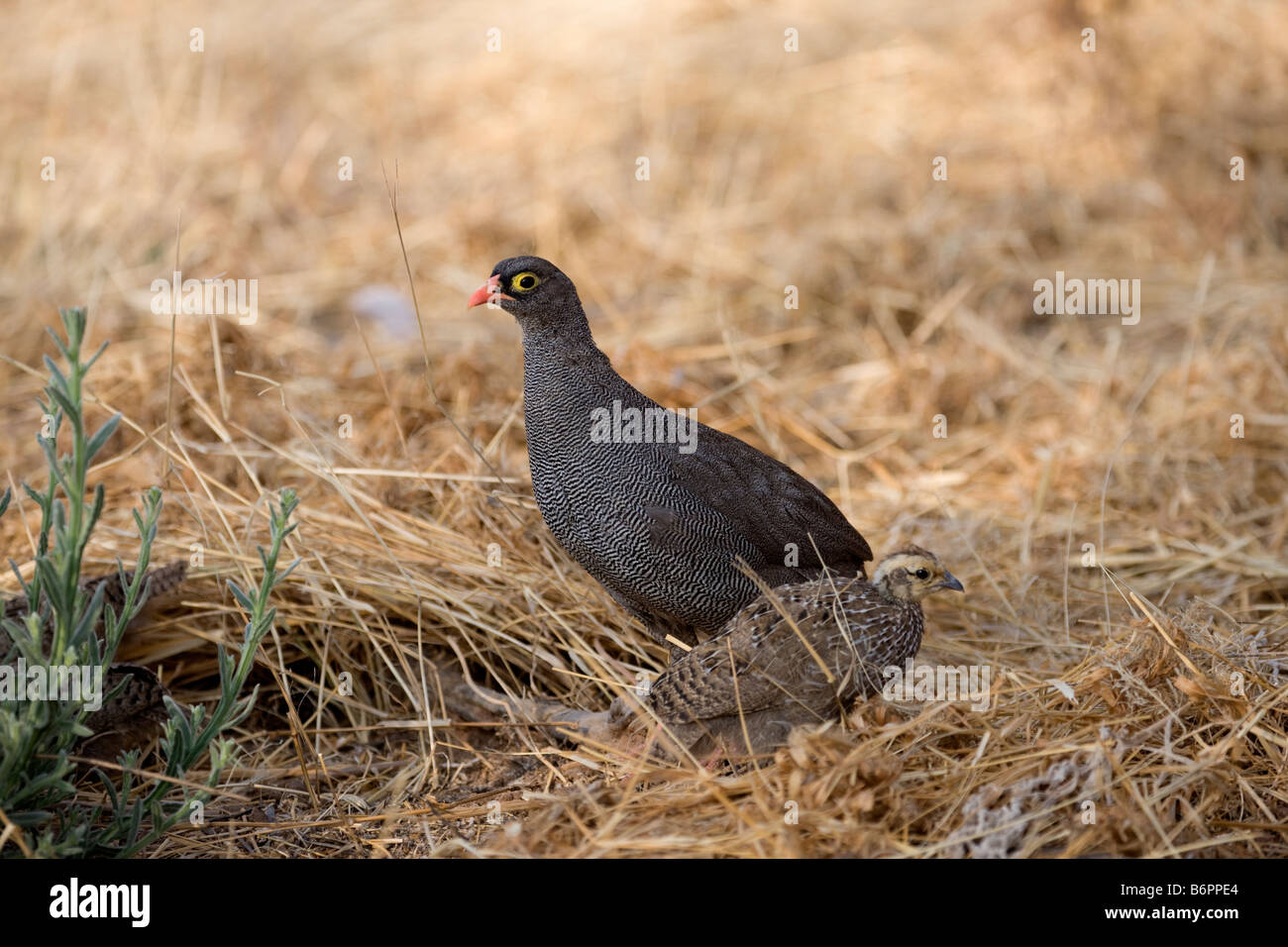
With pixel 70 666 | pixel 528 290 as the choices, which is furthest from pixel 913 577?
pixel 70 666

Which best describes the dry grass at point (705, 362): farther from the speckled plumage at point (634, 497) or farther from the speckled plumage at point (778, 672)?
the speckled plumage at point (634, 497)

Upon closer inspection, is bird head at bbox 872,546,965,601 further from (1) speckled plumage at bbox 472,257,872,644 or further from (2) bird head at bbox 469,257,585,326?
(2) bird head at bbox 469,257,585,326

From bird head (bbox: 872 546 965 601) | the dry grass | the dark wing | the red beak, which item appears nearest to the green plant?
the dry grass

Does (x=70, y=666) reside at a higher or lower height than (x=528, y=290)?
lower

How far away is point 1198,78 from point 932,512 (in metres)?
5.48

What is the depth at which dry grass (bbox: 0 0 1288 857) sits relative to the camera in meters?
3.77

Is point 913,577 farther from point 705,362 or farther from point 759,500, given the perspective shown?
point 705,362

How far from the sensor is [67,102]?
1011 cm

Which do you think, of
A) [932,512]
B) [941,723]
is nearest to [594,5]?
[932,512]

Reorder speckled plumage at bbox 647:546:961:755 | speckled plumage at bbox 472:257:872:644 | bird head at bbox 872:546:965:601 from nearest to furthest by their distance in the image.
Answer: speckled plumage at bbox 647:546:961:755
bird head at bbox 872:546:965:601
speckled plumage at bbox 472:257:872:644

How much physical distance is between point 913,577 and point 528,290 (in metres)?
1.60

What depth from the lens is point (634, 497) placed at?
169 inches

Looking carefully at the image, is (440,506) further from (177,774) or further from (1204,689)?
(1204,689)

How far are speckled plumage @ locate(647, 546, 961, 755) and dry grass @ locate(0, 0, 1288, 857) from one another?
0.60ft
